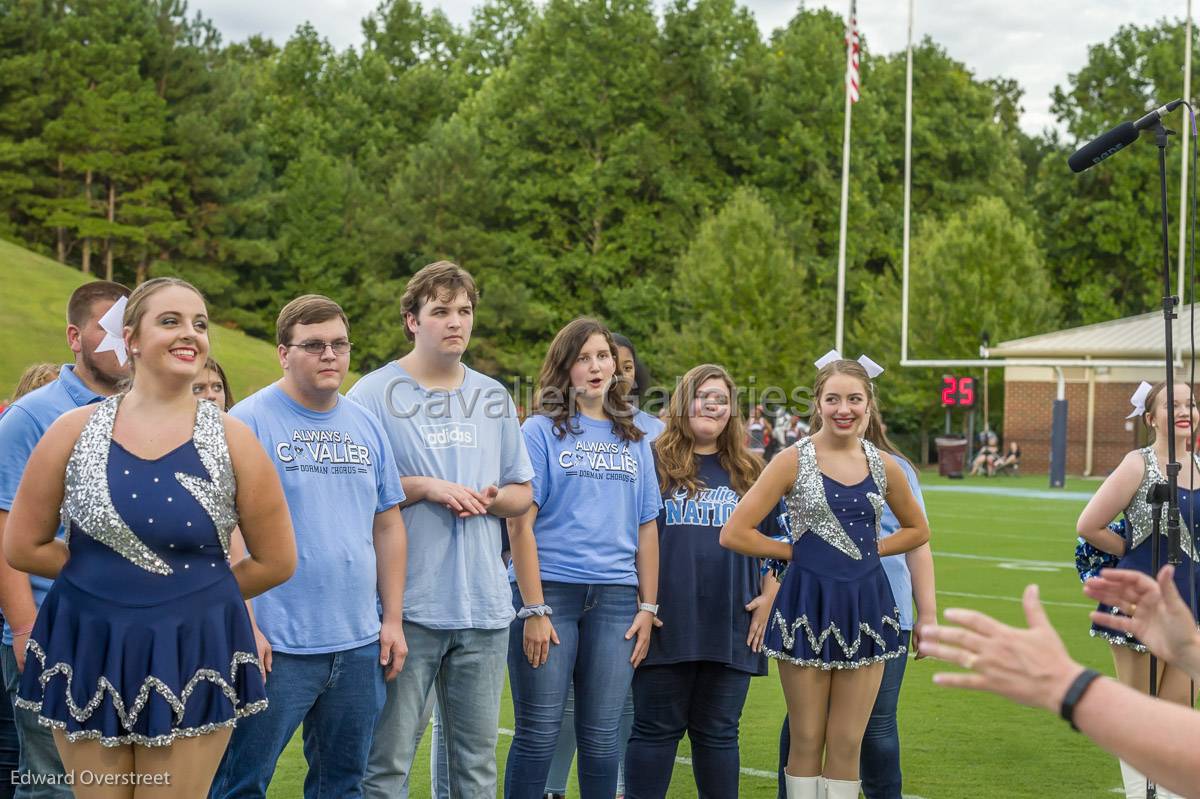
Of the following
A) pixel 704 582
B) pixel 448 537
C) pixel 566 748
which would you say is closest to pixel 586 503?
pixel 704 582

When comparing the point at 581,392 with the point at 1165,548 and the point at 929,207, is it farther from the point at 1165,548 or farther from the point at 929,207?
the point at 929,207

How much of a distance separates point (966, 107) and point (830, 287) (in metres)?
10.8

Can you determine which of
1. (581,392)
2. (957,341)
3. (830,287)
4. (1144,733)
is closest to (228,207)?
(830,287)

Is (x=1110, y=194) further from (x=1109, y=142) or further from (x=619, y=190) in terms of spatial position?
(x=1109, y=142)

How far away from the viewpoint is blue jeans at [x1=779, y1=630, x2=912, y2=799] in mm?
5383

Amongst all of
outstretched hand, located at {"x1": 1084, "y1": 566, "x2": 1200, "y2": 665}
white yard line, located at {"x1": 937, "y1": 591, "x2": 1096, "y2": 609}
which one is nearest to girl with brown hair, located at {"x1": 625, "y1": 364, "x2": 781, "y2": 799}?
outstretched hand, located at {"x1": 1084, "y1": 566, "x2": 1200, "y2": 665}

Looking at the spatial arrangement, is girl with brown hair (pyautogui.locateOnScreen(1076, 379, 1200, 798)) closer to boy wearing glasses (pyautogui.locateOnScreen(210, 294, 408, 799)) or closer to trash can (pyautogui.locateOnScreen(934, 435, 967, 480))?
boy wearing glasses (pyautogui.locateOnScreen(210, 294, 408, 799))

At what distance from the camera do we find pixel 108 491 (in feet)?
10.6

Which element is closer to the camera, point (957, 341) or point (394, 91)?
point (957, 341)

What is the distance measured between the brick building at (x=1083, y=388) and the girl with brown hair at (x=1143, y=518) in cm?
3495

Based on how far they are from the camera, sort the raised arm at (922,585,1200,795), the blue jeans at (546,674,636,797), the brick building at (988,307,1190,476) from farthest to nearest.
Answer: the brick building at (988,307,1190,476), the blue jeans at (546,674,636,797), the raised arm at (922,585,1200,795)

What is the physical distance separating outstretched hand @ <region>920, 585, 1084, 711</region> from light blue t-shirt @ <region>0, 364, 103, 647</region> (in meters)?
2.93

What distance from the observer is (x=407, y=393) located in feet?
15.4

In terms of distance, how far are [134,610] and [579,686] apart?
2.29 m
